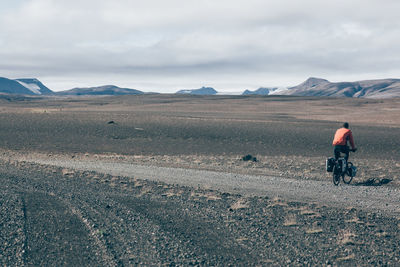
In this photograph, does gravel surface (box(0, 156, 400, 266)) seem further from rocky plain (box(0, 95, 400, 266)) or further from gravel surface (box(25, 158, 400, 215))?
gravel surface (box(25, 158, 400, 215))

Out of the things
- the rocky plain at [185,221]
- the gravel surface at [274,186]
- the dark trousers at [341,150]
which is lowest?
the gravel surface at [274,186]

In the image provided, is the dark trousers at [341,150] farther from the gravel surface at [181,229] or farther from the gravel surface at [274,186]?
the gravel surface at [181,229]

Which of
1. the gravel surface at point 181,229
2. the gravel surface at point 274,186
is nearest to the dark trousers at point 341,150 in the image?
the gravel surface at point 274,186

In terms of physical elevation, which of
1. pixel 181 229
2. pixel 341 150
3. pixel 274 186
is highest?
pixel 341 150

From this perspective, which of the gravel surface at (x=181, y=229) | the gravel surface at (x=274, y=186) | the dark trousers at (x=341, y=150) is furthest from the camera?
the dark trousers at (x=341, y=150)

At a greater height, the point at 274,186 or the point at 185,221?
the point at 185,221

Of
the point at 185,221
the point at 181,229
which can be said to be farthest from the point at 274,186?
the point at 181,229

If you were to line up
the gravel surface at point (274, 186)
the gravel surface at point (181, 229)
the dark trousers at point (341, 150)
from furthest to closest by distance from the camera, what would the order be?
the dark trousers at point (341, 150)
the gravel surface at point (274, 186)
the gravel surface at point (181, 229)

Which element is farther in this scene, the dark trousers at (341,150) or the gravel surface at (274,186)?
the dark trousers at (341,150)

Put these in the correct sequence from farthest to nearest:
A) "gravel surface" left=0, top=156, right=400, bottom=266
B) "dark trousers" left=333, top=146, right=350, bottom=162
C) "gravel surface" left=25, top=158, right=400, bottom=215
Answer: "dark trousers" left=333, top=146, right=350, bottom=162, "gravel surface" left=25, top=158, right=400, bottom=215, "gravel surface" left=0, top=156, right=400, bottom=266

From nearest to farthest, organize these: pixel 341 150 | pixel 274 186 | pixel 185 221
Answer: pixel 185 221, pixel 274 186, pixel 341 150

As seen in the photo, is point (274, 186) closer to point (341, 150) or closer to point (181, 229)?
point (341, 150)

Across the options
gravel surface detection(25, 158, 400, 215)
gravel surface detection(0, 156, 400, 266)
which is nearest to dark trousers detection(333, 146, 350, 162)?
gravel surface detection(25, 158, 400, 215)

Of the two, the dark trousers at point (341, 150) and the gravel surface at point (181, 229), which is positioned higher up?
the dark trousers at point (341, 150)
